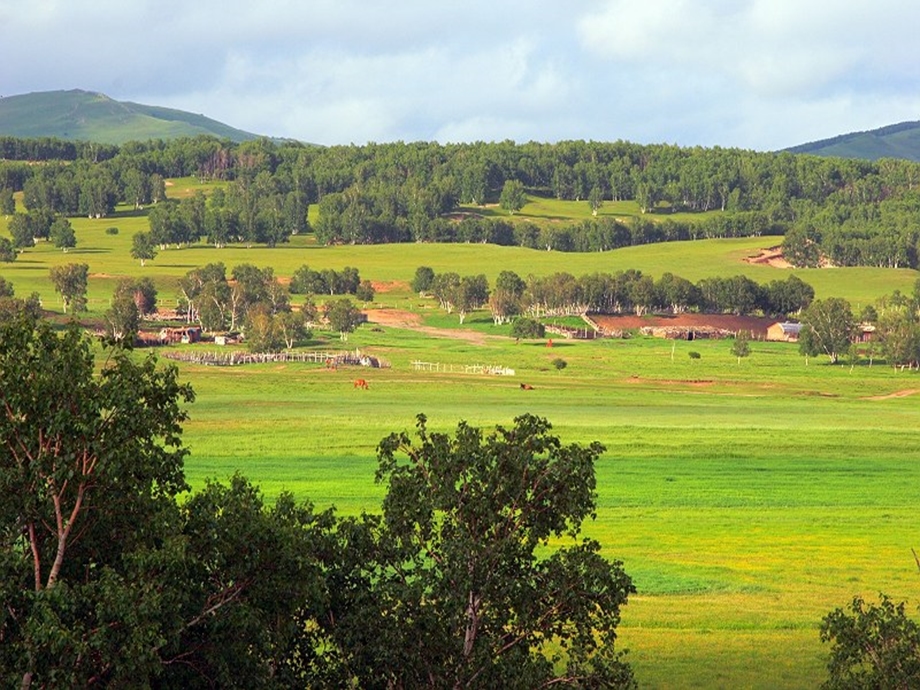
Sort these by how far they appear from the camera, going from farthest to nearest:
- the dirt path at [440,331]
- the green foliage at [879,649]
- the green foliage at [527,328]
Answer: the dirt path at [440,331]
the green foliage at [527,328]
the green foliage at [879,649]

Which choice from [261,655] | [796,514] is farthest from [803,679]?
[796,514]

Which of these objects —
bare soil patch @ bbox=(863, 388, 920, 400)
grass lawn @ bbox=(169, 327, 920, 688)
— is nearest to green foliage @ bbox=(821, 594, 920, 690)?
grass lawn @ bbox=(169, 327, 920, 688)

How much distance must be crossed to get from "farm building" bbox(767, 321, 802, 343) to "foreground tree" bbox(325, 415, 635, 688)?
17159cm

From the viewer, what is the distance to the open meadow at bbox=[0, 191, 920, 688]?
47.7 metres

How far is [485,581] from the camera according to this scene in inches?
1070

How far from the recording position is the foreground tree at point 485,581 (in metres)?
27.0

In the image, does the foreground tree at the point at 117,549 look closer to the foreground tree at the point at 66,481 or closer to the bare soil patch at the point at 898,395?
the foreground tree at the point at 66,481

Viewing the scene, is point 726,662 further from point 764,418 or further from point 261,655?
point 764,418

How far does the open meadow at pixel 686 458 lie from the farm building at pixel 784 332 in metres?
24.8

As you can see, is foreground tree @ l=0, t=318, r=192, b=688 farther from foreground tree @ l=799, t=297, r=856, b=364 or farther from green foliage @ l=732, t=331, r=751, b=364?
Answer: foreground tree @ l=799, t=297, r=856, b=364

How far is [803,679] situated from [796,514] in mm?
31355

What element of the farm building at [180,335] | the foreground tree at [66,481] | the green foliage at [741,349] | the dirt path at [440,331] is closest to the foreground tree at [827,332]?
the green foliage at [741,349]

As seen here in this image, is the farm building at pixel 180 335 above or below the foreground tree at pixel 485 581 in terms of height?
below

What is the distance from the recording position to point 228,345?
16438 centimetres
